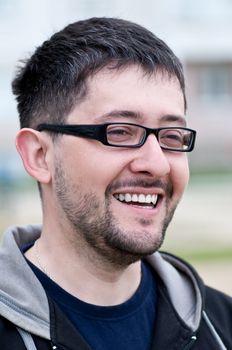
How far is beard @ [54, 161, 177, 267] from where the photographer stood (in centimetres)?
262

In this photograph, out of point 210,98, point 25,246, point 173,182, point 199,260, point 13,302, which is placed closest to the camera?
point 13,302

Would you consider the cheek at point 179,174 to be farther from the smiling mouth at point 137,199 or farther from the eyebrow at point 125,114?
the eyebrow at point 125,114

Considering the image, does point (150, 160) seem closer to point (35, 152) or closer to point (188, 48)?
point (35, 152)

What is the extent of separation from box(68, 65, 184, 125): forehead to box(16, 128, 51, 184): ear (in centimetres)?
16

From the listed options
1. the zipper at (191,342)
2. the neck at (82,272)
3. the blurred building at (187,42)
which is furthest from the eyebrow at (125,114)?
the blurred building at (187,42)

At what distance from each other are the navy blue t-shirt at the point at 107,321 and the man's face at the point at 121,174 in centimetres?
18

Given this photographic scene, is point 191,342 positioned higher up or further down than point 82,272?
further down

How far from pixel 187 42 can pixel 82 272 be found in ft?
102

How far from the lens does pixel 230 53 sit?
33.5m

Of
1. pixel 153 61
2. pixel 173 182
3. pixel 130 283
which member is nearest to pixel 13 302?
pixel 130 283

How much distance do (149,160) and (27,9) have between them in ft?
97.4

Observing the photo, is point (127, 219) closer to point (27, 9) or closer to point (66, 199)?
point (66, 199)

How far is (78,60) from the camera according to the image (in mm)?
2785

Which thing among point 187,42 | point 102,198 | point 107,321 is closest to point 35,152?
point 102,198
